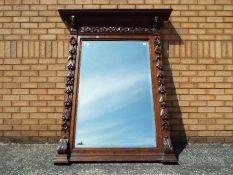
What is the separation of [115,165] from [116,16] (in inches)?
78.8

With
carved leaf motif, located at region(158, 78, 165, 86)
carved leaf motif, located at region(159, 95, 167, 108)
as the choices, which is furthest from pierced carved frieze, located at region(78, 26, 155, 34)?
carved leaf motif, located at region(159, 95, 167, 108)

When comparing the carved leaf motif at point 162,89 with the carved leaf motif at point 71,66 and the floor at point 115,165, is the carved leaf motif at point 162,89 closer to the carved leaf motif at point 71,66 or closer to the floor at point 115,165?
the floor at point 115,165

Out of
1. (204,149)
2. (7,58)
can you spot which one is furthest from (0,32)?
(204,149)

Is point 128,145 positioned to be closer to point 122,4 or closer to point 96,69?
point 96,69

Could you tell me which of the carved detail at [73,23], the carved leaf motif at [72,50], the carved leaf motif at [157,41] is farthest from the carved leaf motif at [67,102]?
the carved leaf motif at [157,41]

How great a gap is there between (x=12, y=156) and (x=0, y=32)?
1825 millimetres

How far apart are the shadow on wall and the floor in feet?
0.87

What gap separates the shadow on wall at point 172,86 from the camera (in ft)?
16.8

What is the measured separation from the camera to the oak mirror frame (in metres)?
4.39

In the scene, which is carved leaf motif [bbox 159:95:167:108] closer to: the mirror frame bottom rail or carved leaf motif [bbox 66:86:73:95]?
the mirror frame bottom rail

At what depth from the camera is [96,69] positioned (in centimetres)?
482

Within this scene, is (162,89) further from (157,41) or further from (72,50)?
(72,50)

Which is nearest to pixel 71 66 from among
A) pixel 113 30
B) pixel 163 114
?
pixel 113 30

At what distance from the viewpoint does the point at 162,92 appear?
→ 15.4 feet
